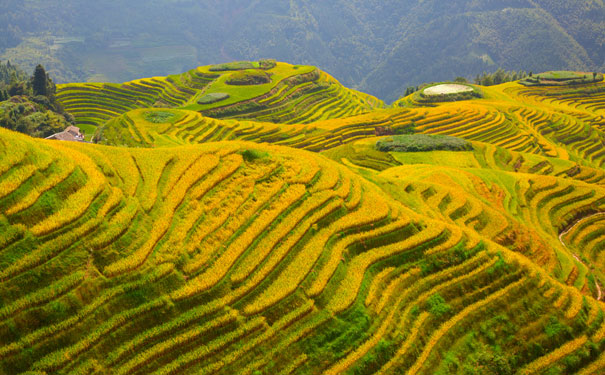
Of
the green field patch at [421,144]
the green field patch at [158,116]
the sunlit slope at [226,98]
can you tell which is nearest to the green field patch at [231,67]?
the sunlit slope at [226,98]

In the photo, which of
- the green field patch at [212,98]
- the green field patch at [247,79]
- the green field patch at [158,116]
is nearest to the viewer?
the green field patch at [158,116]

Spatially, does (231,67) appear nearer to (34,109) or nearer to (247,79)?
(247,79)

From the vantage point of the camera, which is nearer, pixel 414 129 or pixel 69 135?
pixel 69 135

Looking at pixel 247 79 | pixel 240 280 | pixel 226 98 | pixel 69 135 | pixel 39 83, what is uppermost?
pixel 247 79

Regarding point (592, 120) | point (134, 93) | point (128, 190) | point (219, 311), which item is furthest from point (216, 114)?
point (592, 120)

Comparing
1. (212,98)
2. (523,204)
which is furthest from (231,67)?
(523,204)

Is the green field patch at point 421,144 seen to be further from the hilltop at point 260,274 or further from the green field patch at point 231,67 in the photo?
the green field patch at point 231,67
